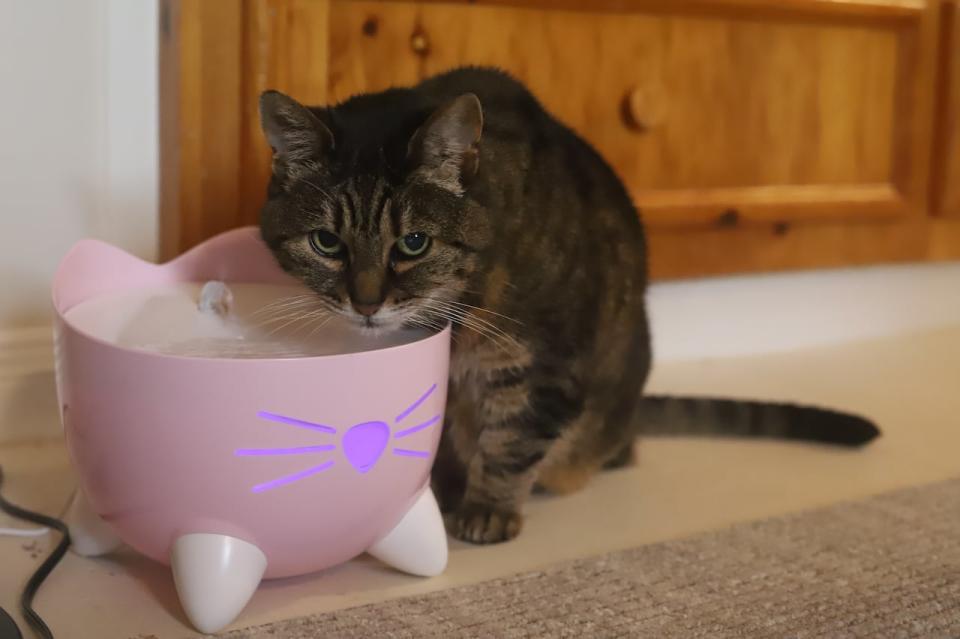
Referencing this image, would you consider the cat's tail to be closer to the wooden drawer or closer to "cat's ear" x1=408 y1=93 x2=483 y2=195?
the wooden drawer

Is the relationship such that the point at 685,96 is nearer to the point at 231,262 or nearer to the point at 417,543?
the point at 231,262

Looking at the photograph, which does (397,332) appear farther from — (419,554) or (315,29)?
(315,29)

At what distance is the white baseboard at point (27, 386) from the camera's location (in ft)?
5.42

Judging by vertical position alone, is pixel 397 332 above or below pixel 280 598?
above

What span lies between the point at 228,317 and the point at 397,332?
246 millimetres

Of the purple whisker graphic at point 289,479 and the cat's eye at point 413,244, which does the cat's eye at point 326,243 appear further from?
the purple whisker graphic at point 289,479

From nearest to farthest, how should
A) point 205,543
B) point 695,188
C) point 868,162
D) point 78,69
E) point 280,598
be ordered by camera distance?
point 205,543 < point 280,598 < point 78,69 < point 695,188 < point 868,162

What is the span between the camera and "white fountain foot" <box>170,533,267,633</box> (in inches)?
42.9

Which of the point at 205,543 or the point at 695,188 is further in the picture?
the point at 695,188

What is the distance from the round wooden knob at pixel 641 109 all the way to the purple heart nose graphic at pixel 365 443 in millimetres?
1106

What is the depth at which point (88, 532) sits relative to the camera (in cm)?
127

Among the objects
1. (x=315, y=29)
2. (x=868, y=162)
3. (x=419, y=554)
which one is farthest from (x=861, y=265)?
(x=419, y=554)

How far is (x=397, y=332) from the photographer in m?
1.29

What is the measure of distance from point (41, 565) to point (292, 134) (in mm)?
579
